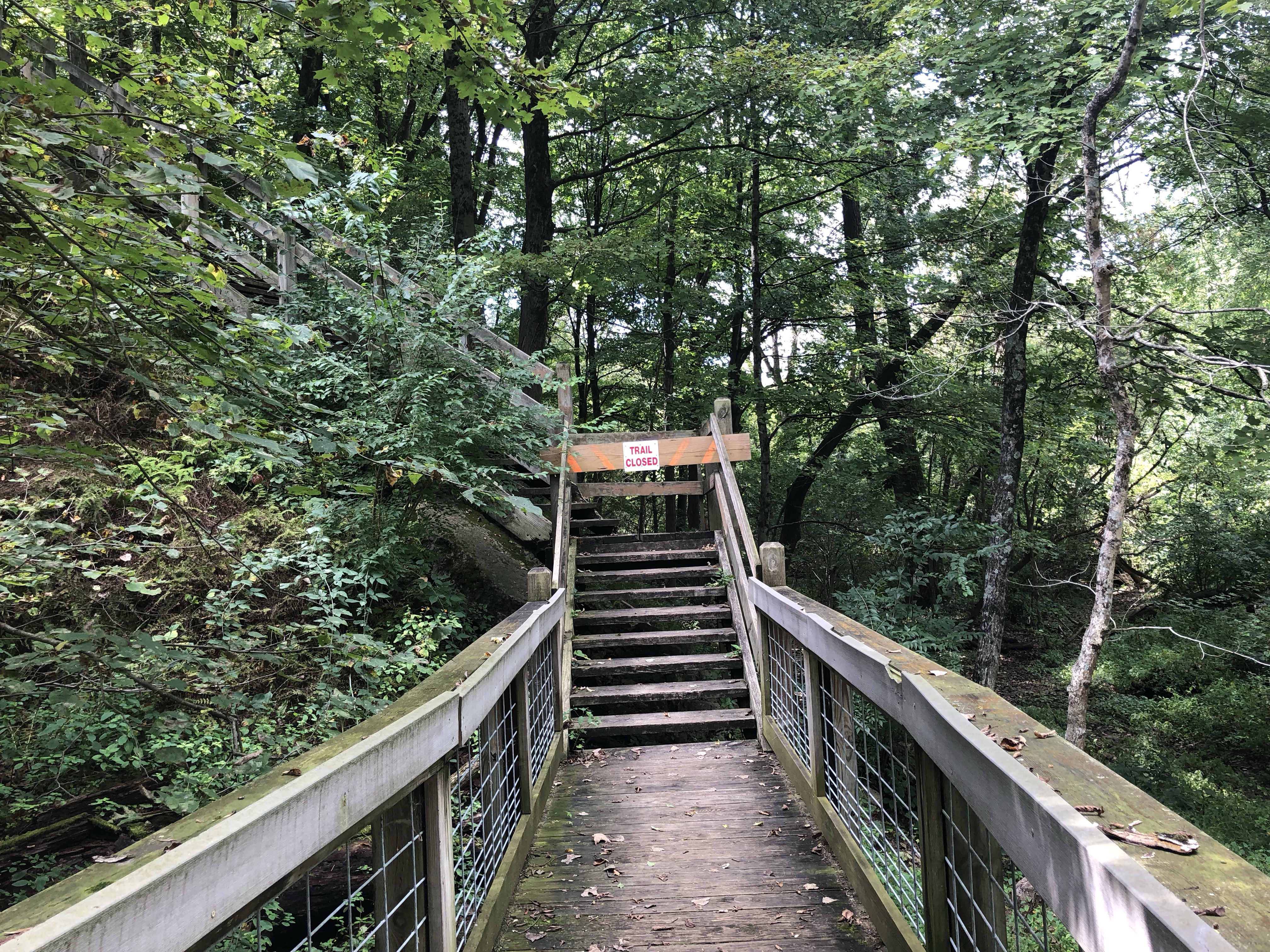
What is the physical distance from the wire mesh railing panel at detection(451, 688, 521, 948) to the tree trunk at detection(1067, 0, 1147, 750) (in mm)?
4581

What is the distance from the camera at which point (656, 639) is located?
624 centimetres

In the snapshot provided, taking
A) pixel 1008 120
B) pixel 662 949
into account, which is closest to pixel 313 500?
pixel 662 949

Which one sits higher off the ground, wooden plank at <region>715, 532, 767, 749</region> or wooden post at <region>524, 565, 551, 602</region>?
wooden post at <region>524, 565, 551, 602</region>

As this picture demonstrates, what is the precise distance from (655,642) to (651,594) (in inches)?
27.5

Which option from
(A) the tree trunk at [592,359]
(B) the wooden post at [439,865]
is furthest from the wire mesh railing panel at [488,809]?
(A) the tree trunk at [592,359]

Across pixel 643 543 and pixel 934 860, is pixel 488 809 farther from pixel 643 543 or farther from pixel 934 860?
pixel 643 543

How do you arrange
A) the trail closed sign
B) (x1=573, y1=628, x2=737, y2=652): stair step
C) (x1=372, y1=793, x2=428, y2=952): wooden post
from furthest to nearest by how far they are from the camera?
the trail closed sign
(x1=573, y1=628, x2=737, y2=652): stair step
(x1=372, y1=793, x2=428, y2=952): wooden post

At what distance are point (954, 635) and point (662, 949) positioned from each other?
6199mm

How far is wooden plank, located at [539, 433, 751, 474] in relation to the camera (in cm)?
779

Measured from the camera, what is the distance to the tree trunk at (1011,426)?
8328 mm

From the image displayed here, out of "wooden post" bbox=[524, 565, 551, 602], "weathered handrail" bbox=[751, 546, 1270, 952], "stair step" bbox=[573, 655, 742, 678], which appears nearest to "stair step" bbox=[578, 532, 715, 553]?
"stair step" bbox=[573, 655, 742, 678]

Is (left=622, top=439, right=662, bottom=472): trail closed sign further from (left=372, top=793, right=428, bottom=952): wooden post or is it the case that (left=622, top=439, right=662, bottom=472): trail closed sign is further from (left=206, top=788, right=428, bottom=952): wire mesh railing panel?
(left=372, top=793, right=428, bottom=952): wooden post

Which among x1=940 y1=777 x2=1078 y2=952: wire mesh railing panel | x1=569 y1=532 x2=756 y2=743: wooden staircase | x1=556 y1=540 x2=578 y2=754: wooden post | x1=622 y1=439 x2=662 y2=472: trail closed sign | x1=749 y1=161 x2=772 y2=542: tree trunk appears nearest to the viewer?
x1=940 y1=777 x2=1078 y2=952: wire mesh railing panel

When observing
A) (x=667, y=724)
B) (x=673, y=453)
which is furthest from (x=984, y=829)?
(x=673, y=453)
